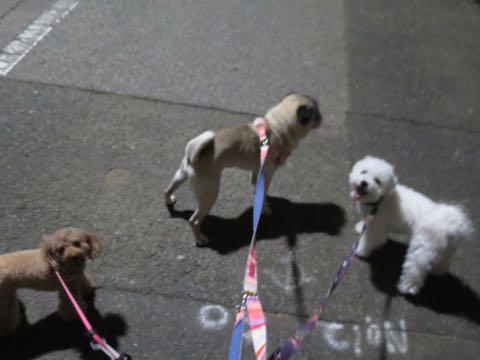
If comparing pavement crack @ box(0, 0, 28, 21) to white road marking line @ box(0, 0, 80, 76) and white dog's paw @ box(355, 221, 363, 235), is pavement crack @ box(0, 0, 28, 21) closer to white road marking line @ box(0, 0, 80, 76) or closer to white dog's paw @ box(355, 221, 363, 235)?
white road marking line @ box(0, 0, 80, 76)

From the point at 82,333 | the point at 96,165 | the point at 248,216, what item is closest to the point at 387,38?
the point at 248,216

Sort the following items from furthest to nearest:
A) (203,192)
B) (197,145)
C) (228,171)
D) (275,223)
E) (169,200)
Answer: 1. (228,171)
2. (275,223)
3. (169,200)
4. (203,192)
5. (197,145)

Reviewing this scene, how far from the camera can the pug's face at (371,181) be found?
9.82 feet

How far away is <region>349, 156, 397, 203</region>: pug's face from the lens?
9.82 ft

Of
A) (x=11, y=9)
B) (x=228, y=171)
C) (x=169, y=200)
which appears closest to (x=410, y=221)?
(x=228, y=171)

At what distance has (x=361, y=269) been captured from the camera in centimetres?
352

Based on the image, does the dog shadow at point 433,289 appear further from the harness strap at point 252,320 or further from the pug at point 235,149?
the harness strap at point 252,320

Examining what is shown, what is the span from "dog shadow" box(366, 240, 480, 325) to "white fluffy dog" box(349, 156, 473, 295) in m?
0.09

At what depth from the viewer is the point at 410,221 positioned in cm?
317

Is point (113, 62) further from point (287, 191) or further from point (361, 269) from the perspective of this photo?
point (361, 269)

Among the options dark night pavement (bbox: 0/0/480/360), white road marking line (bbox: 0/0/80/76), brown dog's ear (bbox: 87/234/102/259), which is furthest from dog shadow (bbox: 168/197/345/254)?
white road marking line (bbox: 0/0/80/76)

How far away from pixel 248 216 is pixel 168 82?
2120mm

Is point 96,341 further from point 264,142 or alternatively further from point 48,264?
point 264,142

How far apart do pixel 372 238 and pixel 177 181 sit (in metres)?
1.51
